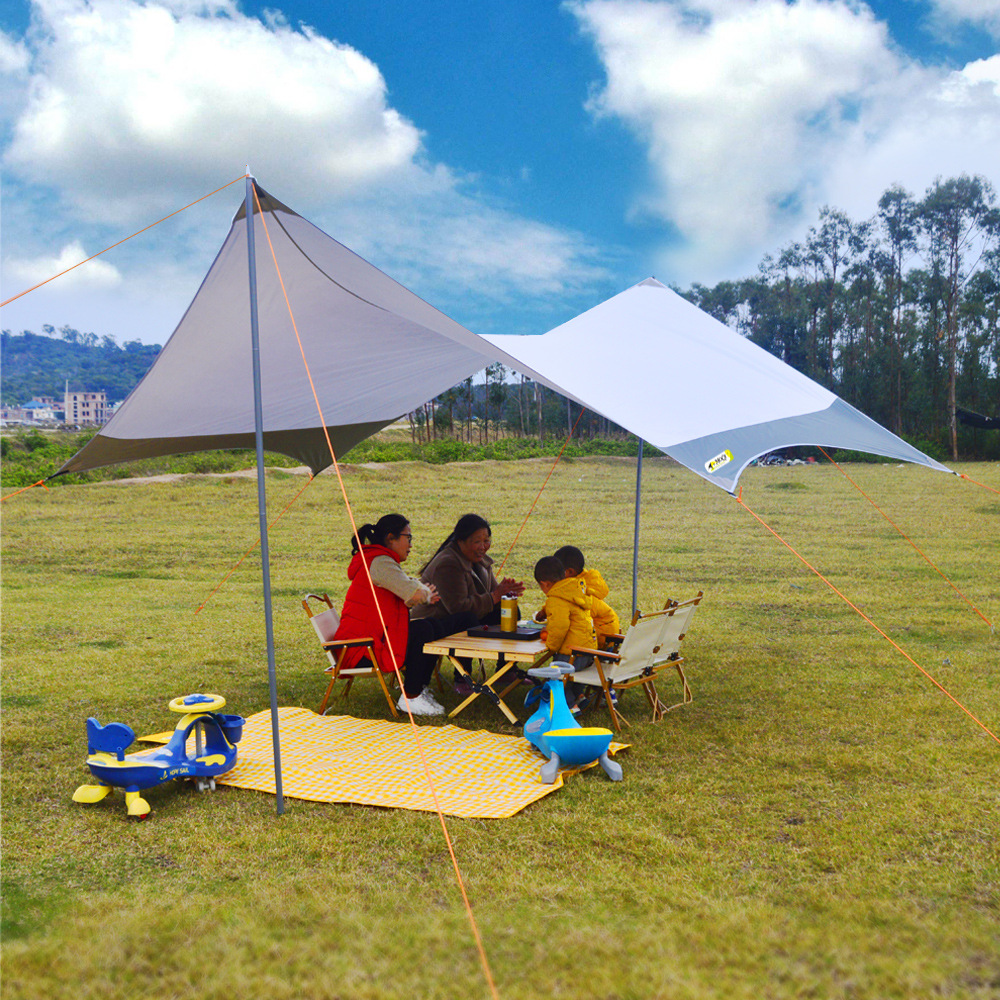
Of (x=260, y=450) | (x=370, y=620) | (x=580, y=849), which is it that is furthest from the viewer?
(x=370, y=620)

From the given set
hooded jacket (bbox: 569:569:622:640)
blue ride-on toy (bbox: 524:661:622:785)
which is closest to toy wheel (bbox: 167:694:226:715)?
blue ride-on toy (bbox: 524:661:622:785)

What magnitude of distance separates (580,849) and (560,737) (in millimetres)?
699

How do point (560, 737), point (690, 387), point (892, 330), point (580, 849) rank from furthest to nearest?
1. point (892, 330)
2. point (690, 387)
3. point (560, 737)
4. point (580, 849)

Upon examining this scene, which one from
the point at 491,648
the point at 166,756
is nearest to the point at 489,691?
the point at 491,648

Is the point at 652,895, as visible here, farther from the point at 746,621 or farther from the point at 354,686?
the point at 746,621

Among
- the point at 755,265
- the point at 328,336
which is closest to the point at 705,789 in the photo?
the point at 328,336

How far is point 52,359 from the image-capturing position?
209ft

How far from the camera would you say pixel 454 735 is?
4.51 m

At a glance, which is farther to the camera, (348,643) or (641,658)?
(348,643)

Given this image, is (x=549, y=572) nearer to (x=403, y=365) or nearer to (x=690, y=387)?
(x=690, y=387)

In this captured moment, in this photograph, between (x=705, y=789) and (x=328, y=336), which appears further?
(x=328, y=336)

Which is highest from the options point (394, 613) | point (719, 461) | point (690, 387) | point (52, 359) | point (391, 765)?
point (52, 359)

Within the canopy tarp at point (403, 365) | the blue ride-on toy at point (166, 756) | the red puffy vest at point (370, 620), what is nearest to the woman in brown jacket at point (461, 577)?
the red puffy vest at point (370, 620)

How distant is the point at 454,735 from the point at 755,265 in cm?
4125
